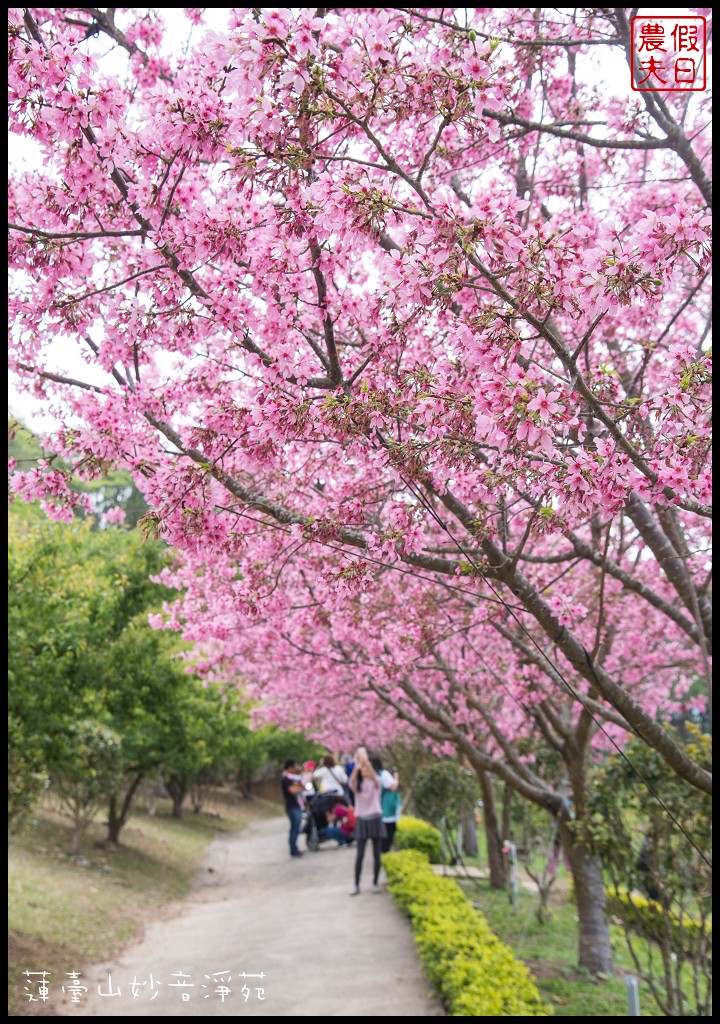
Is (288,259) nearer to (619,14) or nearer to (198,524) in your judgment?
(198,524)

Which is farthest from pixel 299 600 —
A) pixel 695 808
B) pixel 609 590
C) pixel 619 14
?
pixel 619 14

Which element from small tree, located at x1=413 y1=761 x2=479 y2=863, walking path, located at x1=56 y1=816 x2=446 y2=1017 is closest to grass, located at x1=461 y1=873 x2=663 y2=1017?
small tree, located at x1=413 y1=761 x2=479 y2=863

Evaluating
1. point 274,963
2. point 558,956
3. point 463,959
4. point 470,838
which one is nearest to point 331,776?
point 470,838

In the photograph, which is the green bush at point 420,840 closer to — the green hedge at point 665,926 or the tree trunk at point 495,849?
the tree trunk at point 495,849

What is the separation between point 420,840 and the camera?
12773 millimetres

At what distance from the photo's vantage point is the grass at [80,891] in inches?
269

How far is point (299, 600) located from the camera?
23.0 ft

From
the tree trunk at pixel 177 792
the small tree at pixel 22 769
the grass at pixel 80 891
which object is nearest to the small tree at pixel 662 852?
the grass at pixel 80 891

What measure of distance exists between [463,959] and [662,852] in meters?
1.79

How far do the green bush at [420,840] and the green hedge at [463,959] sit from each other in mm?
4782

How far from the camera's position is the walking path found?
17.2 feet

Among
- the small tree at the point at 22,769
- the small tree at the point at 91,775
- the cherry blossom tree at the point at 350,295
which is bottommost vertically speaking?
the small tree at the point at 91,775

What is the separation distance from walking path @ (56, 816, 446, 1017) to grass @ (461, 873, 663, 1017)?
140 centimetres

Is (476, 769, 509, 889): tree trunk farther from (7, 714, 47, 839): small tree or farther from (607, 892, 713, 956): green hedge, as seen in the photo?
(7, 714, 47, 839): small tree
